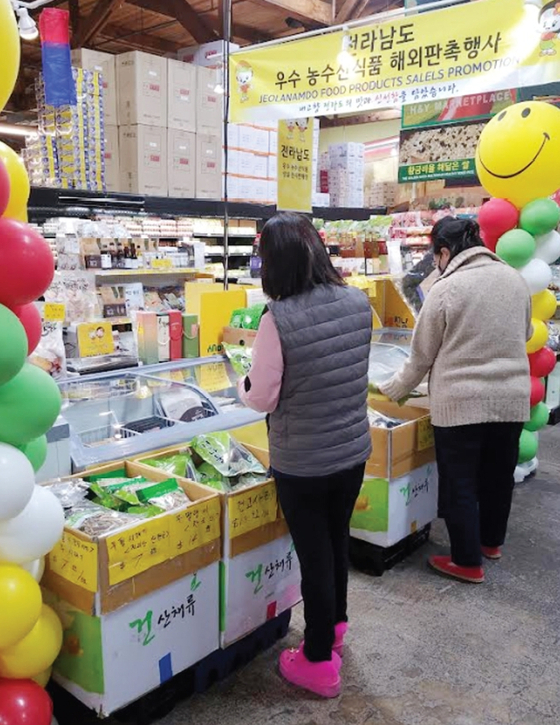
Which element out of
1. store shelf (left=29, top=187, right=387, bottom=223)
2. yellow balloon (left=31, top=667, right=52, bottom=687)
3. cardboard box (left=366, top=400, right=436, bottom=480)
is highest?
store shelf (left=29, top=187, right=387, bottom=223)

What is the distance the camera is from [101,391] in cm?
307

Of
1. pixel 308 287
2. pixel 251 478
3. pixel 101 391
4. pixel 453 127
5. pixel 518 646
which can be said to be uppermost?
pixel 453 127

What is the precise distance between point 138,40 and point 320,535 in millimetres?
11156

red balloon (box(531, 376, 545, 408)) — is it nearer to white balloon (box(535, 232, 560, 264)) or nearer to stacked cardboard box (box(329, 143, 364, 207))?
white balloon (box(535, 232, 560, 264))

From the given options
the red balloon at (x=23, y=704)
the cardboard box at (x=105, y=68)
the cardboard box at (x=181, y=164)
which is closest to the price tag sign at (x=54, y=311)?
the red balloon at (x=23, y=704)

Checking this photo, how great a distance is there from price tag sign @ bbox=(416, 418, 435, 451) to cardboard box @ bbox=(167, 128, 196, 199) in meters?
5.22

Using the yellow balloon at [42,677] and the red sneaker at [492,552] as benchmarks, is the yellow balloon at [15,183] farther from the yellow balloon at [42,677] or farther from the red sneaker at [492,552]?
the red sneaker at [492,552]

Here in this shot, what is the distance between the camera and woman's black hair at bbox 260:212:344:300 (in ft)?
6.54

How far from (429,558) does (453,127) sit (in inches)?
252

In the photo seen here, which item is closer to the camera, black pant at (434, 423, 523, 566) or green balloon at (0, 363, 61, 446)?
green balloon at (0, 363, 61, 446)

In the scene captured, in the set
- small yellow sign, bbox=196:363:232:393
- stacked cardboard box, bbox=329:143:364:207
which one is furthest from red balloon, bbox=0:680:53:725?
stacked cardboard box, bbox=329:143:364:207

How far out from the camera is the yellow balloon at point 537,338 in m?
3.92

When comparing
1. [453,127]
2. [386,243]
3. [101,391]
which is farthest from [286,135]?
[453,127]

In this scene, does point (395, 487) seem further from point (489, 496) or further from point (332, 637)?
point (332, 637)
